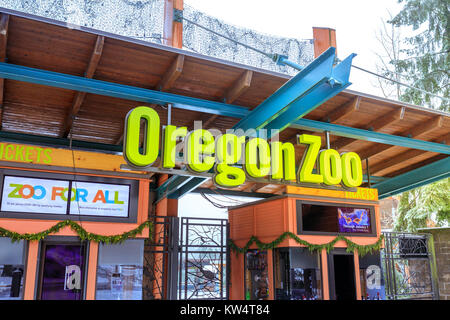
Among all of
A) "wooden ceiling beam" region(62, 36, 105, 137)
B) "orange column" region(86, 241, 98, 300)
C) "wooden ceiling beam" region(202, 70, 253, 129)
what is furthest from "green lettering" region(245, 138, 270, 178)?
"orange column" region(86, 241, 98, 300)

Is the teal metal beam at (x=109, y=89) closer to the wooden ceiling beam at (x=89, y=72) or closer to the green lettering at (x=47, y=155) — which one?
the wooden ceiling beam at (x=89, y=72)

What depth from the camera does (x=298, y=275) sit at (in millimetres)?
9633

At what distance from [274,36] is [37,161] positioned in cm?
513

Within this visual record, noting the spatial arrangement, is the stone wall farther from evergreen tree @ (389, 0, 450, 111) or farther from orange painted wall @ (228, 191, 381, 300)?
evergreen tree @ (389, 0, 450, 111)

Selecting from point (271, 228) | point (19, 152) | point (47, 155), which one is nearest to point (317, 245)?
point (271, 228)

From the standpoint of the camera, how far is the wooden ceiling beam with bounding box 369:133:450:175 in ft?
35.0

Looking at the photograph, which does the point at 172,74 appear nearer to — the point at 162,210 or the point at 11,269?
the point at 11,269

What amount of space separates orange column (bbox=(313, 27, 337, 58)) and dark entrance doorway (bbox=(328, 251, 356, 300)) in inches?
194

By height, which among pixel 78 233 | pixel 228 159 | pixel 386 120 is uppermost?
pixel 386 120

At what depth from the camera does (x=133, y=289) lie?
7.68 metres

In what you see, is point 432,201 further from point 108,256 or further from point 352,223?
point 108,256

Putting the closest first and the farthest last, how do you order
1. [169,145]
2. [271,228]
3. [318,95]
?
[318,95] < [169,145] < [271,228]

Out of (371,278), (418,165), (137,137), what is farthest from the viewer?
(418,165)

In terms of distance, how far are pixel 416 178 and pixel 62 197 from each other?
1007cm
